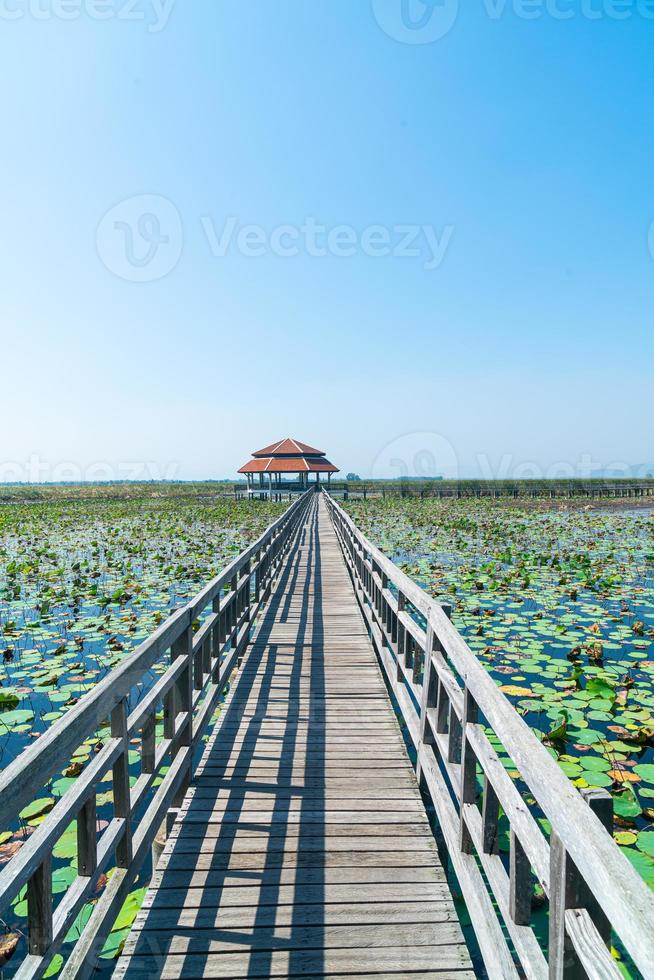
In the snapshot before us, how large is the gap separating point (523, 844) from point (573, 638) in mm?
6105

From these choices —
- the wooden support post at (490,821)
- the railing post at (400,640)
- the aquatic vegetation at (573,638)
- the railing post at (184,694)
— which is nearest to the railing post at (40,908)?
the wooden support post at (490,821)

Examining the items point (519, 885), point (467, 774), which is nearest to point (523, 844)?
point (519, 885)

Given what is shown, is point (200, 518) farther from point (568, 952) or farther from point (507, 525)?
point (568, 952)

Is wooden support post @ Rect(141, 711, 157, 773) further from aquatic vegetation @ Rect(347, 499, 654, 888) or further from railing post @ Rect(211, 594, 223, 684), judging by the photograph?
aquatic vegetation @ Rect(347, 499, 654, 888)

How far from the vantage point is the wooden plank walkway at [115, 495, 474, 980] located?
6.82ft

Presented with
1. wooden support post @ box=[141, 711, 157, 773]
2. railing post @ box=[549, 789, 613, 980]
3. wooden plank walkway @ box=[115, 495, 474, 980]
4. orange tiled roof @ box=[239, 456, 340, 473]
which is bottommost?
wooden plank walkway @ box=[115, 495, 474, 980]

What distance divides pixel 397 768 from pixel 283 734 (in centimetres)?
95

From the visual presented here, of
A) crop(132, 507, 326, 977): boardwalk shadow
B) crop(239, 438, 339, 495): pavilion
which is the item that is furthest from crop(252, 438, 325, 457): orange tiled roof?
crop(132, 507, 326, 977): boardwalk shadow

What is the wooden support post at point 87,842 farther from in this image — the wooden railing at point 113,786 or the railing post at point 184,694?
the railing post at point 184,694

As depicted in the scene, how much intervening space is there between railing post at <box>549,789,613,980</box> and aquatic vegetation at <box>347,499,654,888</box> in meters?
2.04

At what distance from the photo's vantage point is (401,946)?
2.13 metres

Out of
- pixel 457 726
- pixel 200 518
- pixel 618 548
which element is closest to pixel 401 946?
pixel 457 726

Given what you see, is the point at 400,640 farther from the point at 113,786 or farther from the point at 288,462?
the point at 288,462

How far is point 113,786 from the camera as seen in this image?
7.14 ft
